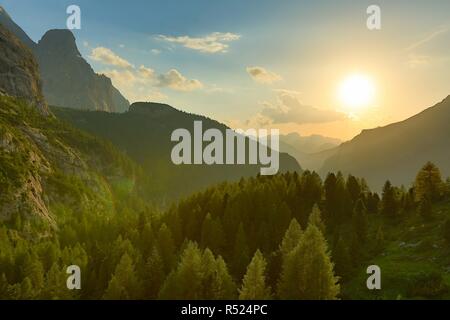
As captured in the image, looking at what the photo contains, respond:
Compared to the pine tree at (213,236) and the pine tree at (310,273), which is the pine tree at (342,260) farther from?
the pine tree at (213,236)

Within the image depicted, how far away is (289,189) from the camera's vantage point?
10606cm

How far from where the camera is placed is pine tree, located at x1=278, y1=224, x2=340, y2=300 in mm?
48312

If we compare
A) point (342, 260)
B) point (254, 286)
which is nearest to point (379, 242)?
point (342, 260)

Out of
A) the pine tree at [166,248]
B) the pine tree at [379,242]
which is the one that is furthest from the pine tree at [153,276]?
the pine tree at [379,242]

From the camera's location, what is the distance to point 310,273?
49.0 meters

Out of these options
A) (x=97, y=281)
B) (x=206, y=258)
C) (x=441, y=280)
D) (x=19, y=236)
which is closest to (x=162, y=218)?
(x=97, y=281)

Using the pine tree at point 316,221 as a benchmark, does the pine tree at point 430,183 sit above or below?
above

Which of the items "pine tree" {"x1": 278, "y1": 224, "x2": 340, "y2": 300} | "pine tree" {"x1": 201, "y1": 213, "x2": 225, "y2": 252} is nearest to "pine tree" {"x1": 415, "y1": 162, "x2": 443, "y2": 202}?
"pine tree" {"x1": 201, "y1": 213, "x2": 225, "y2": 252}

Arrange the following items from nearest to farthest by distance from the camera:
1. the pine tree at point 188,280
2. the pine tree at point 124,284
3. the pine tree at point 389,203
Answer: the pine tree at point 188,280
the pine tree at point 124,284
the pine tree at point 389,203

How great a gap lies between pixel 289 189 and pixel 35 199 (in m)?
97.1

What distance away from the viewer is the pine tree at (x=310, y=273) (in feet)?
159

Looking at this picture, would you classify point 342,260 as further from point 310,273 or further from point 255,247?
point 255,247
